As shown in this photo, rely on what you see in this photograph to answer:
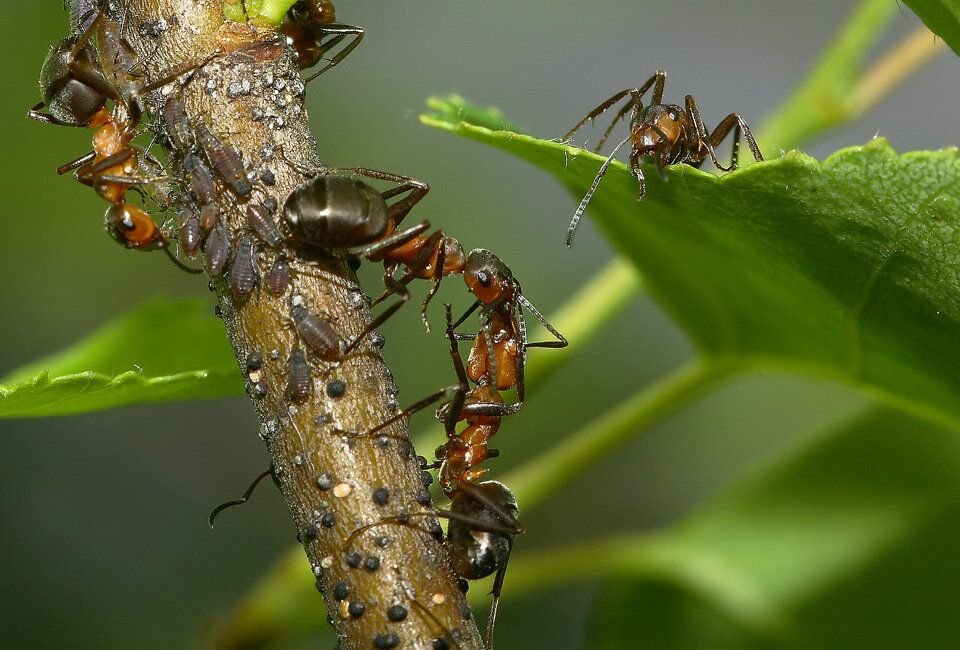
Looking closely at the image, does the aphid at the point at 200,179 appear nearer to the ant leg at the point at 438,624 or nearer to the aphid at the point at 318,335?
the aphid at the point at 318,335

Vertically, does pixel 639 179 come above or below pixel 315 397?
above

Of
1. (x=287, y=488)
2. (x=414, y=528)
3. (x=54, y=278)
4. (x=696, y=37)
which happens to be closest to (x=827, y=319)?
(x=414, y=528)

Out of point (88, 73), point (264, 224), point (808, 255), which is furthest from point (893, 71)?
point (88, 73)

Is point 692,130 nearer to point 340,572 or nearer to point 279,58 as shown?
point 279,58

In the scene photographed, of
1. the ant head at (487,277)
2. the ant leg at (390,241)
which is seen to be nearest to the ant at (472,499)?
the ant head at (487,277)

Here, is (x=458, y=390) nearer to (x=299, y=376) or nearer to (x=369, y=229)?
(x=369, y=229)
